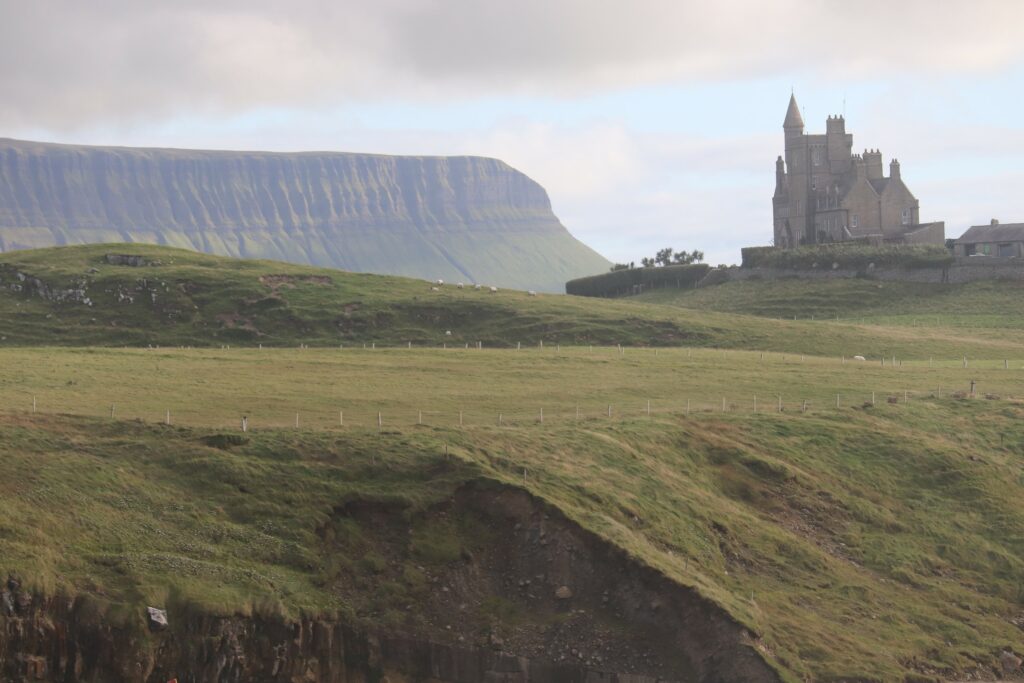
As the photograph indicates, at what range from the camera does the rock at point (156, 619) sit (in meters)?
43.0

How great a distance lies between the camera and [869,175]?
166500 millimetres

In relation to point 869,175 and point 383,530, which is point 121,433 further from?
point 869,175

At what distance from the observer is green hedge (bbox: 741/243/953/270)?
461ft

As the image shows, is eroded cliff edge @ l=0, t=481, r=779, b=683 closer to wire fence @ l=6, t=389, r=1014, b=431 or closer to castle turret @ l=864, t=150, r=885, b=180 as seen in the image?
wire fence @ l=6, t=389, r=1014, b=431

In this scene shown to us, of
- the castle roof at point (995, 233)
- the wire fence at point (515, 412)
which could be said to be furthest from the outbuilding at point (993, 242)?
the wire fence at point (515, 412)

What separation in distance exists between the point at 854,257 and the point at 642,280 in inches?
950

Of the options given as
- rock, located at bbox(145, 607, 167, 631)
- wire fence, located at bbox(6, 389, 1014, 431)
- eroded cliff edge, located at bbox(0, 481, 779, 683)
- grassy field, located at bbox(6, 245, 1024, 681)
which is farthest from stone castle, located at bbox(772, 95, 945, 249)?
rock, located at bbox(145, 607, 167, 631)

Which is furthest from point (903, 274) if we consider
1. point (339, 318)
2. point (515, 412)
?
point (515, 412)

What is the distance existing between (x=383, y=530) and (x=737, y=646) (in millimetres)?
11852

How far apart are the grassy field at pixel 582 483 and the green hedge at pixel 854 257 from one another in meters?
63.6

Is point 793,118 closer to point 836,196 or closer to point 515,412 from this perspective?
point 836,196

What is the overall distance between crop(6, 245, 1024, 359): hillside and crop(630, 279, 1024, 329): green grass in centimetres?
1010

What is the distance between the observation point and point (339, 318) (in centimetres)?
10562

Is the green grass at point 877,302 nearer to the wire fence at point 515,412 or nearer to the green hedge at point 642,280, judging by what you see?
the green hedge at point 642,280
